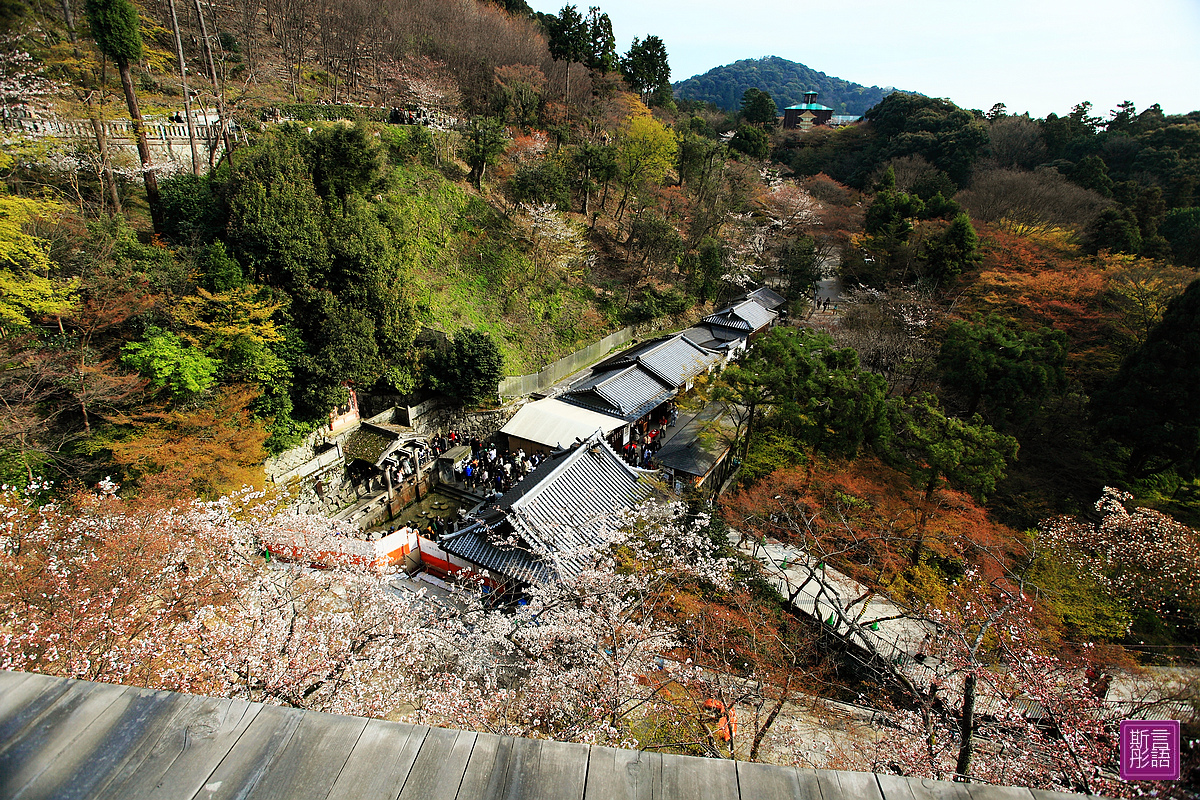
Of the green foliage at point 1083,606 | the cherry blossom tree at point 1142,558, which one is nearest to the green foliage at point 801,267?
the cherry blossom tree at point 1142,558

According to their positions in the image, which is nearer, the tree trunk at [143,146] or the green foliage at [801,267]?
the tree trunk at [143,146]

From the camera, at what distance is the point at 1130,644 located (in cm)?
1118

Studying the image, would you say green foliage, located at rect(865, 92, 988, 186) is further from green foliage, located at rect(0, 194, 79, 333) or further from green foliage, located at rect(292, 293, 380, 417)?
green foliage, located at rect(0, 194, 79, 333)

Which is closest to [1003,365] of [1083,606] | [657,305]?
[1083,606]

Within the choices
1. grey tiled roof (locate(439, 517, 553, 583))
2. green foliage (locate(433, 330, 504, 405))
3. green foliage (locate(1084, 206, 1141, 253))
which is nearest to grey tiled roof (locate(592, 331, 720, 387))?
green foliage (locate(433, 330, 504, 405))

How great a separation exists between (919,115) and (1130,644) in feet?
169

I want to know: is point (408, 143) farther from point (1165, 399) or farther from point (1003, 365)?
point (1165, 399)

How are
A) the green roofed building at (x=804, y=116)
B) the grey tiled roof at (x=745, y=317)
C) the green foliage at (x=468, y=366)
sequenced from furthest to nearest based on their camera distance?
the green roofed building at (x=804, y=116) < the grey tiled roof at (x=745, y=317) < the green foliage at (x=468, y=366)

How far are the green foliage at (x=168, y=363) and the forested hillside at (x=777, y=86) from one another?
126m

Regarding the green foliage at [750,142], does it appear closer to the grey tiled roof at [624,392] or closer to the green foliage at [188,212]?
the grey tiled roof at [624,392]

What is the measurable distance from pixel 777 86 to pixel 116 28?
144030mm

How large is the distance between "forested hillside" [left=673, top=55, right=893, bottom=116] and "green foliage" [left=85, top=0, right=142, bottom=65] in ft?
393

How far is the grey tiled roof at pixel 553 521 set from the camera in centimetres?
1217

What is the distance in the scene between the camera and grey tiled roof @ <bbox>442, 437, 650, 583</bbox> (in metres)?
12.2
